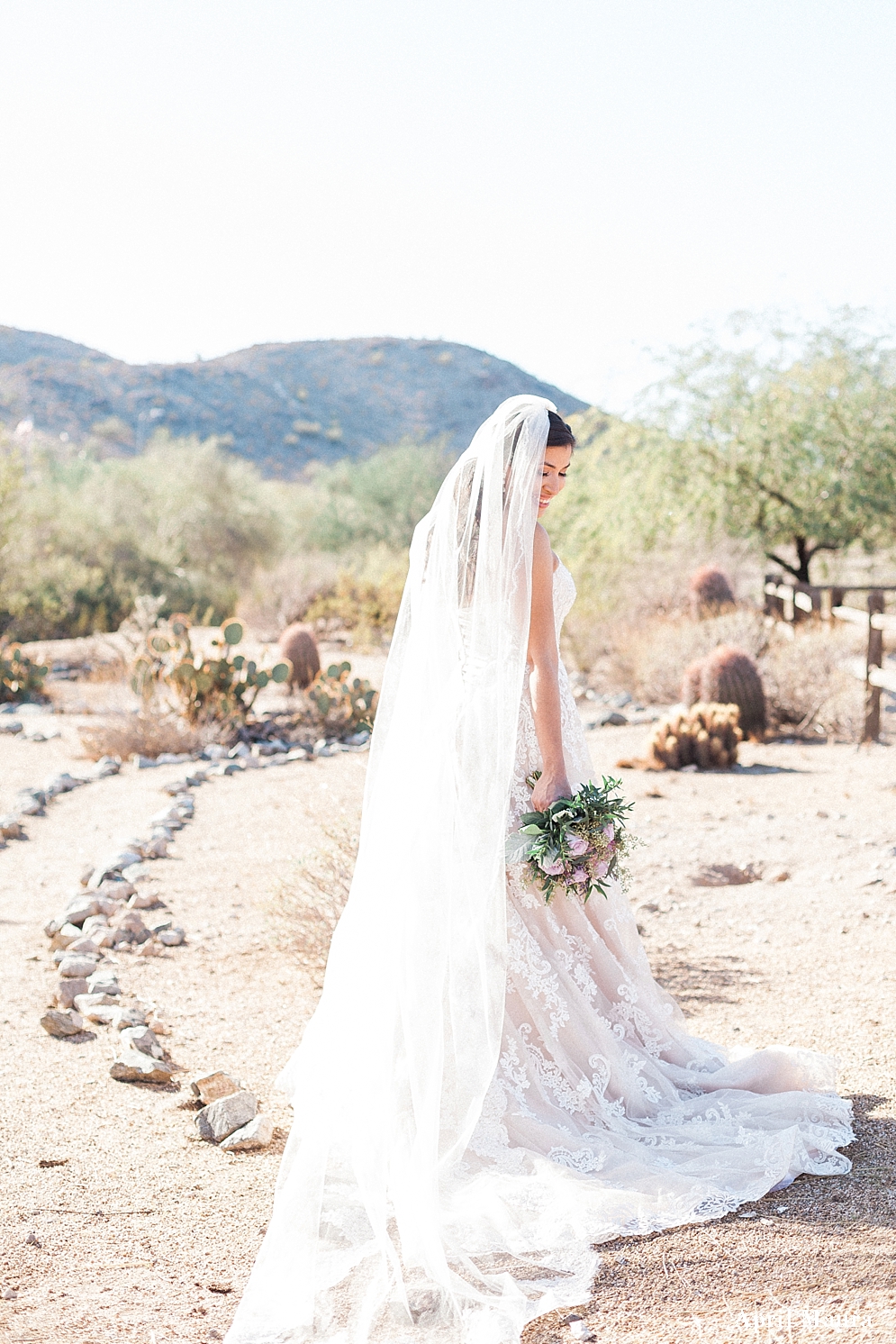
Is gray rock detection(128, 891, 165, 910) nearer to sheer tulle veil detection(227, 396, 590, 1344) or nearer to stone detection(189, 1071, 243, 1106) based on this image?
stone detection(189, 1071, 243, 1106)

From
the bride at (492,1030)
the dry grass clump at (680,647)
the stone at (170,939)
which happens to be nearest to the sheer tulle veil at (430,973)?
the bride at (492,1030)

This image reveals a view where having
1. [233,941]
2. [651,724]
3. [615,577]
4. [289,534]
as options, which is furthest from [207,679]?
[289,534]

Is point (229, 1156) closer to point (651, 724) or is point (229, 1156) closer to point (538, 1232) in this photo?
point (538, 1232)

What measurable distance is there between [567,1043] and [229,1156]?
3.08 feet

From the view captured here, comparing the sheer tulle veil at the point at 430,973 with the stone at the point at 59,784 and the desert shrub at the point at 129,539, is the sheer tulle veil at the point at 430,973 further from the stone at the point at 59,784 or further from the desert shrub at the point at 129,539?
Result: the desert shrub at the point at 129,539

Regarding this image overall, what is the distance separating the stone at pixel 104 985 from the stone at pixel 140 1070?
69cm

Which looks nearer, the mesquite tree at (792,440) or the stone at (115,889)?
the stone at (115,889)

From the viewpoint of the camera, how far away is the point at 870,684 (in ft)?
29.4

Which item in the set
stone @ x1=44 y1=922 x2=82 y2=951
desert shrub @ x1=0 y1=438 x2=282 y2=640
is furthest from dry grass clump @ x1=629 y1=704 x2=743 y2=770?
desert shrub @ x1=0 y1=438 x2=282 y2=640

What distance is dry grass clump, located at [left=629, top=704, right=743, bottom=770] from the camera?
27.5ft

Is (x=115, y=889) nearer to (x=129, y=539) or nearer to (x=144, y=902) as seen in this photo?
(x=144, y=902)

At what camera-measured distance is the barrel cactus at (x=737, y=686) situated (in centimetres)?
912

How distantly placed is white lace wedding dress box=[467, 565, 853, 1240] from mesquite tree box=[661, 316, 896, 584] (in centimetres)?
1175

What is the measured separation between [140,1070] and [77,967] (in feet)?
3.46
